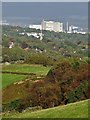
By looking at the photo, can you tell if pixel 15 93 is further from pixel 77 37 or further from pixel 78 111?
pixel 77 37

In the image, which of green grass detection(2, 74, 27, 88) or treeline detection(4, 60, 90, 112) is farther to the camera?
green grass detection(2, 74, 27, 88)

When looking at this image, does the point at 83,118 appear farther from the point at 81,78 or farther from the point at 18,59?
the point at 18,59

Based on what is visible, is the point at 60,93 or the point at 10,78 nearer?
the point at 60,93

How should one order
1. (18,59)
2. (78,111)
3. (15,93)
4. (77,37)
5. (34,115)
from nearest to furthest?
(78,111) < (34,115) < (15,93) < (18,59) < (77,37)

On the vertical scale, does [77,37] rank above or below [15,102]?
above

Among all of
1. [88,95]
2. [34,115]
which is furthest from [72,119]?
[88,95]

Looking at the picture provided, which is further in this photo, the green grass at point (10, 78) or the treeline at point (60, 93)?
the green grass at point (10, 78)

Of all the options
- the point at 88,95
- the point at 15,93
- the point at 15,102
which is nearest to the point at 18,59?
the point at 15,93

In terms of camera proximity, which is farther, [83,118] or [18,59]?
[18,59]

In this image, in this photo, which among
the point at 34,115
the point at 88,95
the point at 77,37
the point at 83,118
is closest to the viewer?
the point at 83,118
